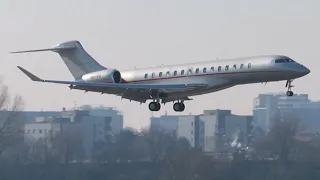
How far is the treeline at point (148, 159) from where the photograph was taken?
88.0m

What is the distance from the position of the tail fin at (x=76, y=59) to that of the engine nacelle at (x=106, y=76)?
1848 mm

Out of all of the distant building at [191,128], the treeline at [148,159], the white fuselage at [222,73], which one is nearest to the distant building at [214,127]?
the distant building at [191,128]

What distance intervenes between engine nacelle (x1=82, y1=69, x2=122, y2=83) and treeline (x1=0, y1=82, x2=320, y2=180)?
78.0ft

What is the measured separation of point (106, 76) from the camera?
206 ft

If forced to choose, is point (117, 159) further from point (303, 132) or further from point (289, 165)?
point (303, 132)

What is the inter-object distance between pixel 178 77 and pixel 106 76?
4.23 metres

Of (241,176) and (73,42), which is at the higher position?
(73,42)

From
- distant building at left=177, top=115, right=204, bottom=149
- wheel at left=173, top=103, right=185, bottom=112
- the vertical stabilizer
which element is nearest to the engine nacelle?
the vertical stabilizer

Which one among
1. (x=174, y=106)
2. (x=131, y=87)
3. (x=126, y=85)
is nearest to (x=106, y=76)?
(x=126, y=85)

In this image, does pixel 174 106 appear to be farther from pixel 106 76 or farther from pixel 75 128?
pixel 75 128

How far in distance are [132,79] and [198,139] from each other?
3080 inches

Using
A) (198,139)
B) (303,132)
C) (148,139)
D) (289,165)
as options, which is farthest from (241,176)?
(198,139)

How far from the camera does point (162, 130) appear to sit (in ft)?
367

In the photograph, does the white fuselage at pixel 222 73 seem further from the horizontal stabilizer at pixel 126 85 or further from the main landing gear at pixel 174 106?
the main landing gear at pixel 174 106
